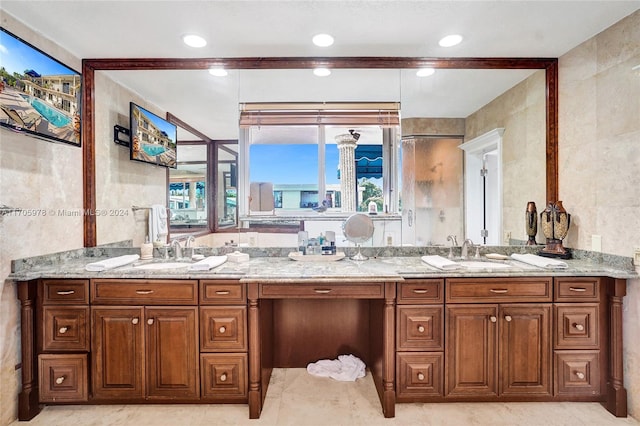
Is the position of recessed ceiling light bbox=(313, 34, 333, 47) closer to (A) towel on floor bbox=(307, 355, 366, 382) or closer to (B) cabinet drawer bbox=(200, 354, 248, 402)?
(B) cabinet drawer bbox=(200, 354, 248, 402)

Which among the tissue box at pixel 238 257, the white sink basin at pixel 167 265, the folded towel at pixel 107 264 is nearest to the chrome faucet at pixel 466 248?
the tissue box at pixel 238 257

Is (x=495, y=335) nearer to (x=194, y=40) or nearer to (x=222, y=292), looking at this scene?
(x=222, y=292)

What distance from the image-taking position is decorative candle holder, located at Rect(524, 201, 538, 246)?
2.48m

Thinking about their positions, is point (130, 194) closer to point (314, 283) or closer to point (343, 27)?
point (314, 283)

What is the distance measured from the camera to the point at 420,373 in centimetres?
195

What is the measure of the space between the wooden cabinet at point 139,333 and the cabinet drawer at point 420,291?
128cm

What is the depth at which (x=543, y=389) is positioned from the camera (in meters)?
1.96

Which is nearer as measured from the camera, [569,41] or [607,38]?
[607,38]

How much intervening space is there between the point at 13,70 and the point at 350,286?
228cm

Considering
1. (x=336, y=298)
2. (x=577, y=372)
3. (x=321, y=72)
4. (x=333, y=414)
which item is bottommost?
(x=333, y=414)

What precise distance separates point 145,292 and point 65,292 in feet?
1.57

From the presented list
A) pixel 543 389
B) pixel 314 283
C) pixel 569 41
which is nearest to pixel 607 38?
pixel 569 41

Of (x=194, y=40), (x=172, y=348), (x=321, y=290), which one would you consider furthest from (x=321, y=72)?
(x=172, y=348)

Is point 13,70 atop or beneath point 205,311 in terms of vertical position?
atop
